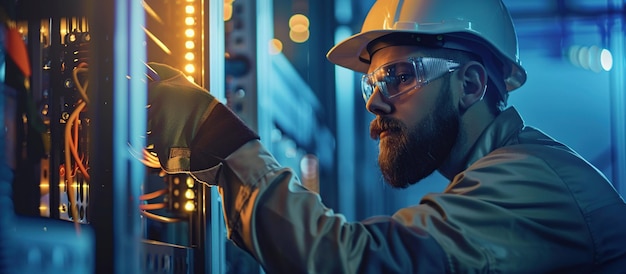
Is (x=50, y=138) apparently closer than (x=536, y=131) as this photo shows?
Yes

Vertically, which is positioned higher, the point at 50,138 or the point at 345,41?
the point at 345,41

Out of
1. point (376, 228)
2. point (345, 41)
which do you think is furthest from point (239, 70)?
point (376, 228)

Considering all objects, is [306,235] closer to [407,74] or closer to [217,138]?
[217,138]

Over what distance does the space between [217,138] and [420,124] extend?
56 centimetres

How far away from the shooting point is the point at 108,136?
97cm

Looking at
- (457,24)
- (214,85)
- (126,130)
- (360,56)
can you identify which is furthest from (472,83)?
(126,130)

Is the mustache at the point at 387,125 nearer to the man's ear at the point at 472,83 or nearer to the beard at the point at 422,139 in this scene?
the beard at the point at 422,139

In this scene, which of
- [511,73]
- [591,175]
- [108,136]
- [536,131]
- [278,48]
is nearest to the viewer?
[108,136]

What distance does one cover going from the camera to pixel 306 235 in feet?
3.49

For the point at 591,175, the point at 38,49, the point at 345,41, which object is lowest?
the point at 591,175

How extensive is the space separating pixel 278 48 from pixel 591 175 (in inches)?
71.7

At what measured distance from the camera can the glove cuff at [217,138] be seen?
1151mm

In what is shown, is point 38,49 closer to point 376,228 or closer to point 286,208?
point 286,208

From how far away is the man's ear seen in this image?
4.88ft
